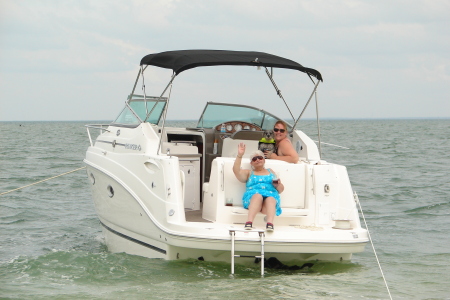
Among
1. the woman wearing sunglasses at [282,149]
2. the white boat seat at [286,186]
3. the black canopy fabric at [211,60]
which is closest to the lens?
the white boat seat at [286,186]

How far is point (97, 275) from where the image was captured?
767cm

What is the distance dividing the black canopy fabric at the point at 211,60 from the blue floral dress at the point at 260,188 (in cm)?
146

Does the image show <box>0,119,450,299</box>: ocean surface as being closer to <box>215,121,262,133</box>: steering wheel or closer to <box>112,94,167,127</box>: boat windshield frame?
<box>112,94,167,127</box>: boat windshield frame

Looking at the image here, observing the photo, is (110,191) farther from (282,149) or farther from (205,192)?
(282,149)

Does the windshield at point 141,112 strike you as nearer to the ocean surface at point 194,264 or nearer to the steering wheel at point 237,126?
the steering wheel at point 237,126

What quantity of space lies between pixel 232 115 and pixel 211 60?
1.75 metres

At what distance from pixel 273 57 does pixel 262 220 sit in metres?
2.45

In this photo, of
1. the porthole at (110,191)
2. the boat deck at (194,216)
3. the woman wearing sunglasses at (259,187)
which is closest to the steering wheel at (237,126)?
the boat deck at (194,216)

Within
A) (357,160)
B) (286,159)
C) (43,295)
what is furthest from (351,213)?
(357,160)

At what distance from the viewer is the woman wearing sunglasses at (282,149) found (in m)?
7.96

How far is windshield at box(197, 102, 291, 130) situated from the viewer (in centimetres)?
956

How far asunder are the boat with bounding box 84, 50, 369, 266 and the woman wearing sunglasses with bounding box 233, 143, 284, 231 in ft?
0.43

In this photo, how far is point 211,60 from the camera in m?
7.98

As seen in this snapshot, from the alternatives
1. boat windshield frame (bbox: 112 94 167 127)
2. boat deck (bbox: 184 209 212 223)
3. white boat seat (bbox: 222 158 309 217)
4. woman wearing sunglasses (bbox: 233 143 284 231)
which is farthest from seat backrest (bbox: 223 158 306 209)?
boat windshield frame (bbox: 112 94 167 127)
